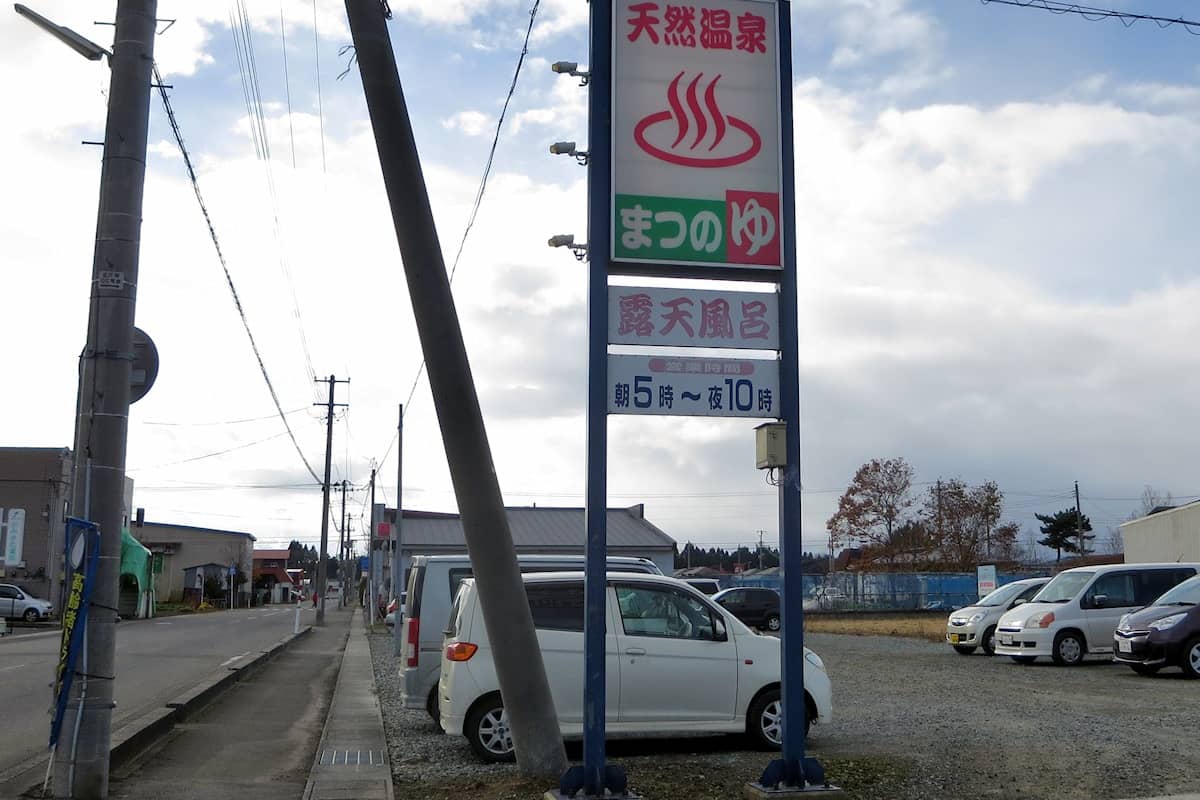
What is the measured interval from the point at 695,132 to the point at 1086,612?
15062 mm

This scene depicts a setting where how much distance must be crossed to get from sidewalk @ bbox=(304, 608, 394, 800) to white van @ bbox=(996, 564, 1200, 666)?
11217 mm

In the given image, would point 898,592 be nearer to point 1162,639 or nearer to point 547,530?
point 547,530

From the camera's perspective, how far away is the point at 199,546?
8300 centimetres

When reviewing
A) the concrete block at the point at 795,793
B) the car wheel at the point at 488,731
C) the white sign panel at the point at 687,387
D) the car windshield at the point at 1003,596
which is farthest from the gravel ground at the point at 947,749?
the car windshield at the point at 1003,596

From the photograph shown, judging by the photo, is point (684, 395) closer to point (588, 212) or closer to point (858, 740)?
point (588, 212)

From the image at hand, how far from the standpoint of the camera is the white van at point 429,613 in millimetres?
11586

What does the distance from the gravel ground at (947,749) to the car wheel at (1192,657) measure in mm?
280

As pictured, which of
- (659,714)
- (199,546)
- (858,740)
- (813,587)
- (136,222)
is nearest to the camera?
(136,222)

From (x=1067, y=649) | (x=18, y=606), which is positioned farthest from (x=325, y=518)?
(x=1067, y=649)

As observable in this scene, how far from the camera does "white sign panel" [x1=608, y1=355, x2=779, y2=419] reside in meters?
7.52

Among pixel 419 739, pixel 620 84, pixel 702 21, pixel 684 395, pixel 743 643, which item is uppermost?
pixel 702 21

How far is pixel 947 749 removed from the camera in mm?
9625

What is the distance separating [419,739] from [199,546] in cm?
7739

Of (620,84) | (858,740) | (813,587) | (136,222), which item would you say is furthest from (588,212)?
(813,587)
